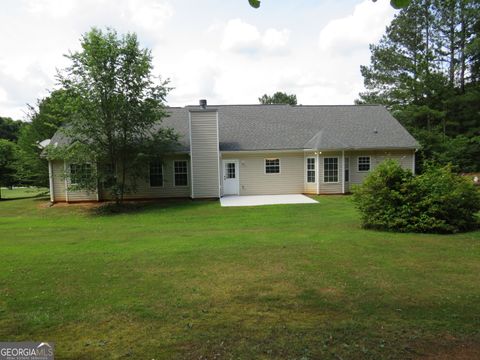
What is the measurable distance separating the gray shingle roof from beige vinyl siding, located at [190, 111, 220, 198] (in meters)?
0.92

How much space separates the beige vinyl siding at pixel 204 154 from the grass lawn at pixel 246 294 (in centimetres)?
901

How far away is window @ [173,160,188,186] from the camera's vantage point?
1897cm

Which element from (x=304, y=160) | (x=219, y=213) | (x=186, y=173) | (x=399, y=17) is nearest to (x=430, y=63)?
(x=399, y=17)

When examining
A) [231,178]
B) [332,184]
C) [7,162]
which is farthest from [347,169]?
[7,162]

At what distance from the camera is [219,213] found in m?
13.7

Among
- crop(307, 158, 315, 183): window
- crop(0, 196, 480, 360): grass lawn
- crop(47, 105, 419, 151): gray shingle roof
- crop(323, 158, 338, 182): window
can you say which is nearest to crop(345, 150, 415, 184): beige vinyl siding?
crop(47, 105, 419, 151): gray shingle roof

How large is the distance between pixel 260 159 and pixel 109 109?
26.9 feet

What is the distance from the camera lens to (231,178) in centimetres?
1947

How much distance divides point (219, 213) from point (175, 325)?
979cm

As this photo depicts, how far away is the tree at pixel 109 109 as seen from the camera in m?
14.6

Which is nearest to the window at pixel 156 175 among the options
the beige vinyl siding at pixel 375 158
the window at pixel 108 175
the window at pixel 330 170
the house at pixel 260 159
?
the house at pixel 260 159

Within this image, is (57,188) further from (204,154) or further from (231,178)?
(231,178)

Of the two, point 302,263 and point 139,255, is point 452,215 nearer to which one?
point 302,263

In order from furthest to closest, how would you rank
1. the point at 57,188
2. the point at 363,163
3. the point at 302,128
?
the point at 302,128 → the point at 363,163 → the point at 57,188
